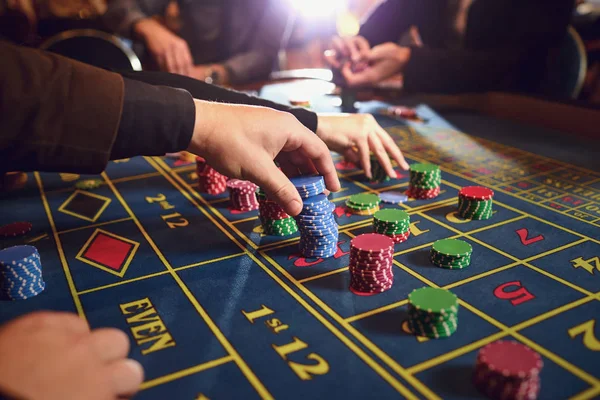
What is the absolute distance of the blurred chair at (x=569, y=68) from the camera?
3.52 meters

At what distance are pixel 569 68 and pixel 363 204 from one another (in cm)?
248

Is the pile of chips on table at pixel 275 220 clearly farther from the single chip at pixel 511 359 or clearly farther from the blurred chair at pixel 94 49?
the blurred chair at pixel 94 49

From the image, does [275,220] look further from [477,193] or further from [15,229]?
[15,229]

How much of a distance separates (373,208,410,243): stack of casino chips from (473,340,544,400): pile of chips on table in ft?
2.11

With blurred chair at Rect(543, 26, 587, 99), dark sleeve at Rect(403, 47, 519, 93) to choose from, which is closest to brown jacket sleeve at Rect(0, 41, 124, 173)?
dark sleeve at Rect(403, 47, 519, 93)

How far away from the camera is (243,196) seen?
1942mm

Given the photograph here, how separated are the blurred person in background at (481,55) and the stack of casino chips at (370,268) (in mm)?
2367

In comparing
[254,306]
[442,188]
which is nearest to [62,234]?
[254,306]

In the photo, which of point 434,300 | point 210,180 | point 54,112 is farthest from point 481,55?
point 54,112

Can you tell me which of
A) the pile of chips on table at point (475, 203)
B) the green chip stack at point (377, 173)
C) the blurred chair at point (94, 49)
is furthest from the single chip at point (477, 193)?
the blurred chair at point (94, 49)

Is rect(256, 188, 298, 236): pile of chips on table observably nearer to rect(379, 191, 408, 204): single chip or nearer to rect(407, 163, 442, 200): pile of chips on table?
rect(379, 191, 408, 204): single chip

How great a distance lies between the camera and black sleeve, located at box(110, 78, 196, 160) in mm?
1326

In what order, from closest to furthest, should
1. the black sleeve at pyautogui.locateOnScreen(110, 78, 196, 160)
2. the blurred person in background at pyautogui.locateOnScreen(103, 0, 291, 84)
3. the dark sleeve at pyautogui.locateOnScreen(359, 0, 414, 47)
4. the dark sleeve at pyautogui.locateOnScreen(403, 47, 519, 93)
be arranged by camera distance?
the black sleeve at pyautogui.locateOnScreen(110, 78, 196, 160), the dark sleeve at pyautogui.locateOnScreen(403, 47, 519, 93), the dark sleeve at pyautogui.locateOnScreen(359, 0, 414, 47), the blurred person in background at pyautogui.locateOnScreen(103, 0, 291, 84)

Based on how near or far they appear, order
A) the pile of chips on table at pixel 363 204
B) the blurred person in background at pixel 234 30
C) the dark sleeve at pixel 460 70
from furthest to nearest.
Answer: the blurred person in background at pixel 234 30 < the dark sleeve at pixel 460 70 < the pile of chips on table at pixel 363 204
